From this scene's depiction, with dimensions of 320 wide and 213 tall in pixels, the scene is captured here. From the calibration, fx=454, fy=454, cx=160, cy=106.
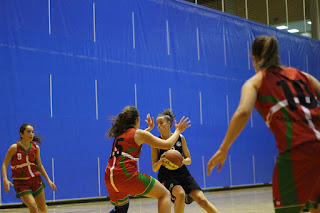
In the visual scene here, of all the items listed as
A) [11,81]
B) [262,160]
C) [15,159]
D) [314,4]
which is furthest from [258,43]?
[314,4]

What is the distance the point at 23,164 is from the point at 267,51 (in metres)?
4.89

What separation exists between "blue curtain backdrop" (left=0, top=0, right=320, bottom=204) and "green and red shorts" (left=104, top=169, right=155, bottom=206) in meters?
6.04

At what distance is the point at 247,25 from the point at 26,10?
349 inches

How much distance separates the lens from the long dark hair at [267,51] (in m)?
3.01

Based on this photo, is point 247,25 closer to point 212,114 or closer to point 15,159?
point 212,114

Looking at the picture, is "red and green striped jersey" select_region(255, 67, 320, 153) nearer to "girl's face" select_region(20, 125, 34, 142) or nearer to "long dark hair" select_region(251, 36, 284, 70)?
"long dark hair" select_region(251, 36, 284, 70)

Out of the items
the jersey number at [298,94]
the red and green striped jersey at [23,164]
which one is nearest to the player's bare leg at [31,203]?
the red and green striped jersey at [23,164]

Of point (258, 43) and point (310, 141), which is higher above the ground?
point (258, 43)

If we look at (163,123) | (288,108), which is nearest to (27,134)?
(163,123)

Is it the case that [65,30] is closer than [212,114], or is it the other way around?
[65,30]

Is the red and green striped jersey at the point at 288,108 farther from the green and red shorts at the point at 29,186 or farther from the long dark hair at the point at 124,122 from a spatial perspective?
the green and red shorts at the point at 29,186

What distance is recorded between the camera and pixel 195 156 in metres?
14.1

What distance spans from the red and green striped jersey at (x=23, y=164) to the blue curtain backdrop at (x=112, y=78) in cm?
351

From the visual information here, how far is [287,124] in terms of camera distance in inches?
111
